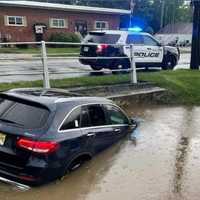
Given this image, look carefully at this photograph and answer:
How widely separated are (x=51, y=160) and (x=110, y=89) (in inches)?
259

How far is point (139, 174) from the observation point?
7105 mm

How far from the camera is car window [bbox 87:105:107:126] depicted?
700cm

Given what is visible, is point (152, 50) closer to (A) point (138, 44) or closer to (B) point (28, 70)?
(A) point (138, 44)

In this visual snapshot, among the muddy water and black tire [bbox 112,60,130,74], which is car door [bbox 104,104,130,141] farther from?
black tire [bbox 112,60,130,74]

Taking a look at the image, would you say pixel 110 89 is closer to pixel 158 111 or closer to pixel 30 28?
pixel 158 111

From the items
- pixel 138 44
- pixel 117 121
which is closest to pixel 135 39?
pixel 138 44

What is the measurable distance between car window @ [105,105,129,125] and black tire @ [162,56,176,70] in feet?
36.3

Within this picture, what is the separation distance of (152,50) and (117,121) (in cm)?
1046

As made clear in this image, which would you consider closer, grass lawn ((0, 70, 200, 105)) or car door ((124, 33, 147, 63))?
grass lawn ((0, 70, 200, 105))

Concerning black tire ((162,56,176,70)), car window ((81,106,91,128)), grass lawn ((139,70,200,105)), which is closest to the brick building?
black tire ((162,56,176,70))

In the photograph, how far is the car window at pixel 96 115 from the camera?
275 inches

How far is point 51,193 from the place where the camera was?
6141 millimetres

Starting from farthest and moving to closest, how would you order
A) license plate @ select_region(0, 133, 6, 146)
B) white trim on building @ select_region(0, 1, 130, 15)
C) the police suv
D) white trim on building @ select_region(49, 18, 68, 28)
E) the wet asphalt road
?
white trim on building @ select_region(49, 18, 68, 28), white trim on building @ select_region(0, 1, 130, 15), the police suv, the wet asphalt road, license plate @ select_region(0, 133, 6, 146)

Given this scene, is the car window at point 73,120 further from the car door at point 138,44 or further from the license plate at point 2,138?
the car door at point 138,44
